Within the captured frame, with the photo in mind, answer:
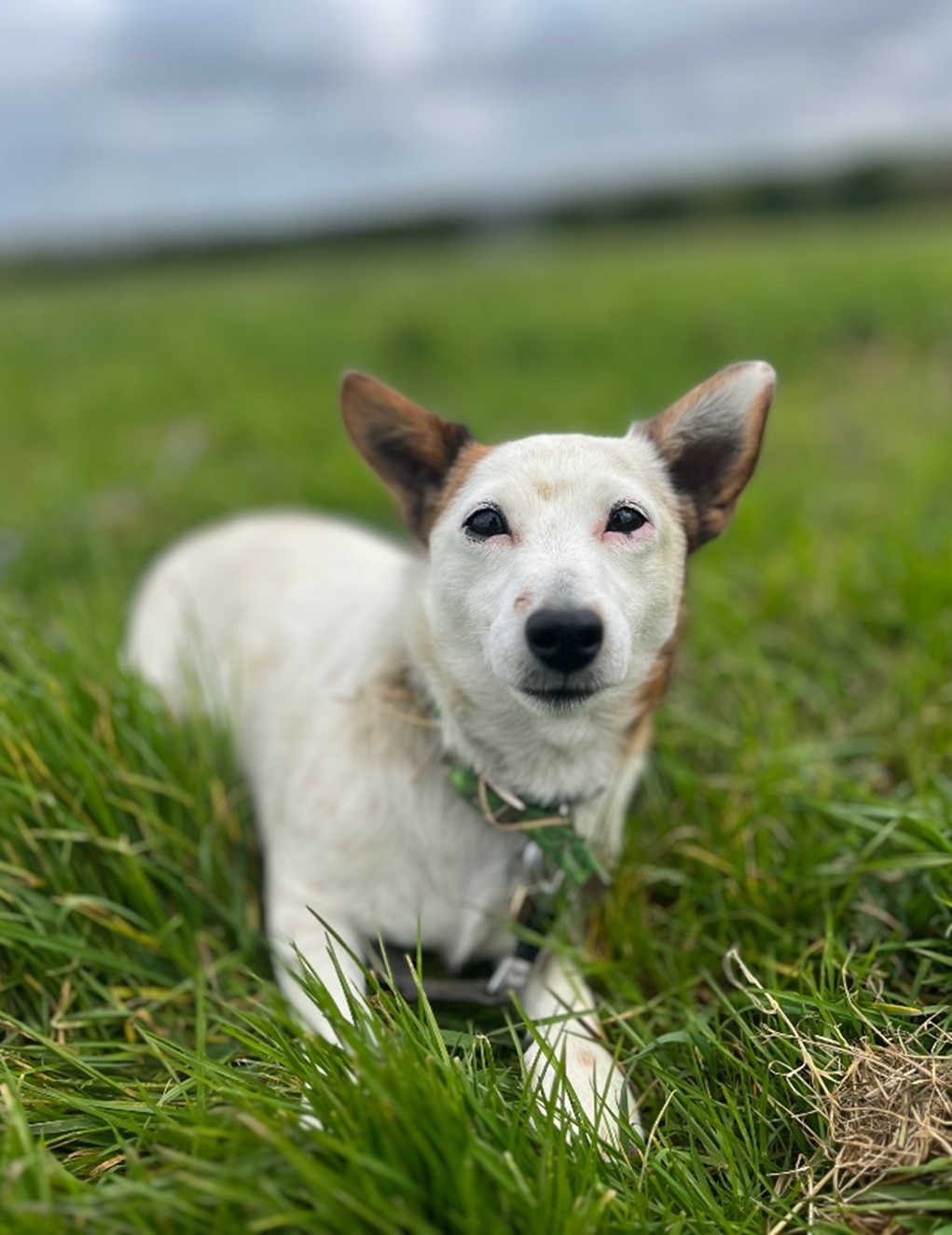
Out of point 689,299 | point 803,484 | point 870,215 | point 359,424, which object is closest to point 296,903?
point 359,424

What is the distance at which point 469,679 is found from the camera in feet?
7.29

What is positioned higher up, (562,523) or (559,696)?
(562,523)

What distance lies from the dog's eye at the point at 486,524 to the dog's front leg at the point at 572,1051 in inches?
42.2

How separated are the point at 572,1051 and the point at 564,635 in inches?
39.7

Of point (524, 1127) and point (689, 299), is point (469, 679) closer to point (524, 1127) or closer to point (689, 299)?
point (524, 1127)

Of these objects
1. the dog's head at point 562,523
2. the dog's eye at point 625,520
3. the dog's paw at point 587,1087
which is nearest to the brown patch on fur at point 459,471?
the dog's head at point 562,523

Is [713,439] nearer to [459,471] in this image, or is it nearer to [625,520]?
[625,520]

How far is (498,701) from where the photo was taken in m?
2.23

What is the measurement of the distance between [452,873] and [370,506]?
4.02 metres

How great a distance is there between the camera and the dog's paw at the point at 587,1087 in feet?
5.72

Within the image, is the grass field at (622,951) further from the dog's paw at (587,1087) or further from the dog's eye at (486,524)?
the dog's eye at (486,524)

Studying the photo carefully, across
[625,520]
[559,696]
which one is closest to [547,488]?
[625,520]

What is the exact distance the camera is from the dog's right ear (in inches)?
93.0

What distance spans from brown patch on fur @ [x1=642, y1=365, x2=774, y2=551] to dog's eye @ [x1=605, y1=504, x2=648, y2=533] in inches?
11.2
